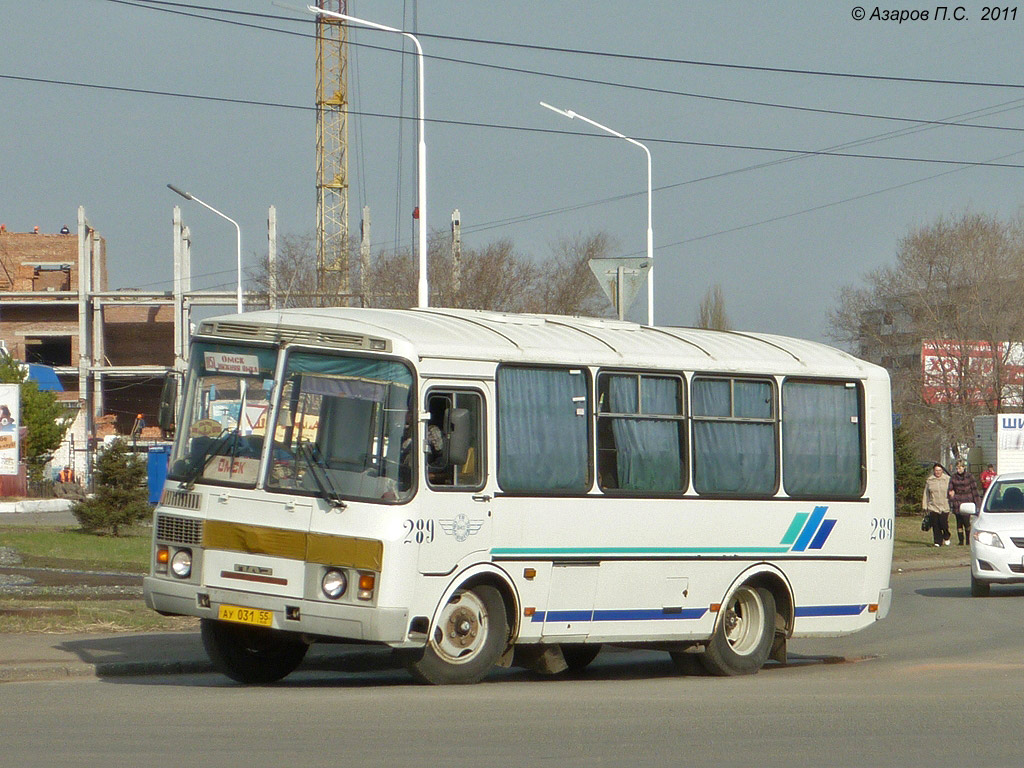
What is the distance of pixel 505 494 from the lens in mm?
11305

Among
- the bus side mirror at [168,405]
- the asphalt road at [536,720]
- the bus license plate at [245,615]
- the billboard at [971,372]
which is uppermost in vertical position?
the billboard at [971,372]

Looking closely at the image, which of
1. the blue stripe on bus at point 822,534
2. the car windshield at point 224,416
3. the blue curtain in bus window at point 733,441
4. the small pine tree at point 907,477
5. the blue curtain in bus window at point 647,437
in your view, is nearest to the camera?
the car windshield at point 224,416

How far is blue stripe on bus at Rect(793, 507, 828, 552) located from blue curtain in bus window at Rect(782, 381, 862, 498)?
16 centimetres

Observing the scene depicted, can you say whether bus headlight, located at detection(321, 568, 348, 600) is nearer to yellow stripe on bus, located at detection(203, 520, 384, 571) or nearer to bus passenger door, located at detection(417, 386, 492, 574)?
yellow stripe on bus, located at detection(203, 520, 384, 571)

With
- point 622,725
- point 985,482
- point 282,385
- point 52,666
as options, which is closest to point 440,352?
point 282,385

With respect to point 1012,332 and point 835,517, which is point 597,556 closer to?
point 835,517

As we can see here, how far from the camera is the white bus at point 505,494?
10641 millimetres

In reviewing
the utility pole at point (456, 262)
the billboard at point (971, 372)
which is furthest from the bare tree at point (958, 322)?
the utility pole at point (456, 262)

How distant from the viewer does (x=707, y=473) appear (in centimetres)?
1267

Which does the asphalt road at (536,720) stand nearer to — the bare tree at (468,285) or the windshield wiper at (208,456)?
the windshield wiper at (208,456)

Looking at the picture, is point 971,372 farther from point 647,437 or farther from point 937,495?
point 647,437

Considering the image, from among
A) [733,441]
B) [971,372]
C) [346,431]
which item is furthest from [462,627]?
[971,372]

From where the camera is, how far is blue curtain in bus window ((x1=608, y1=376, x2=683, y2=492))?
39.8ft

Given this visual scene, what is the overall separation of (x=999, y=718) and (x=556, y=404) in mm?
4015
